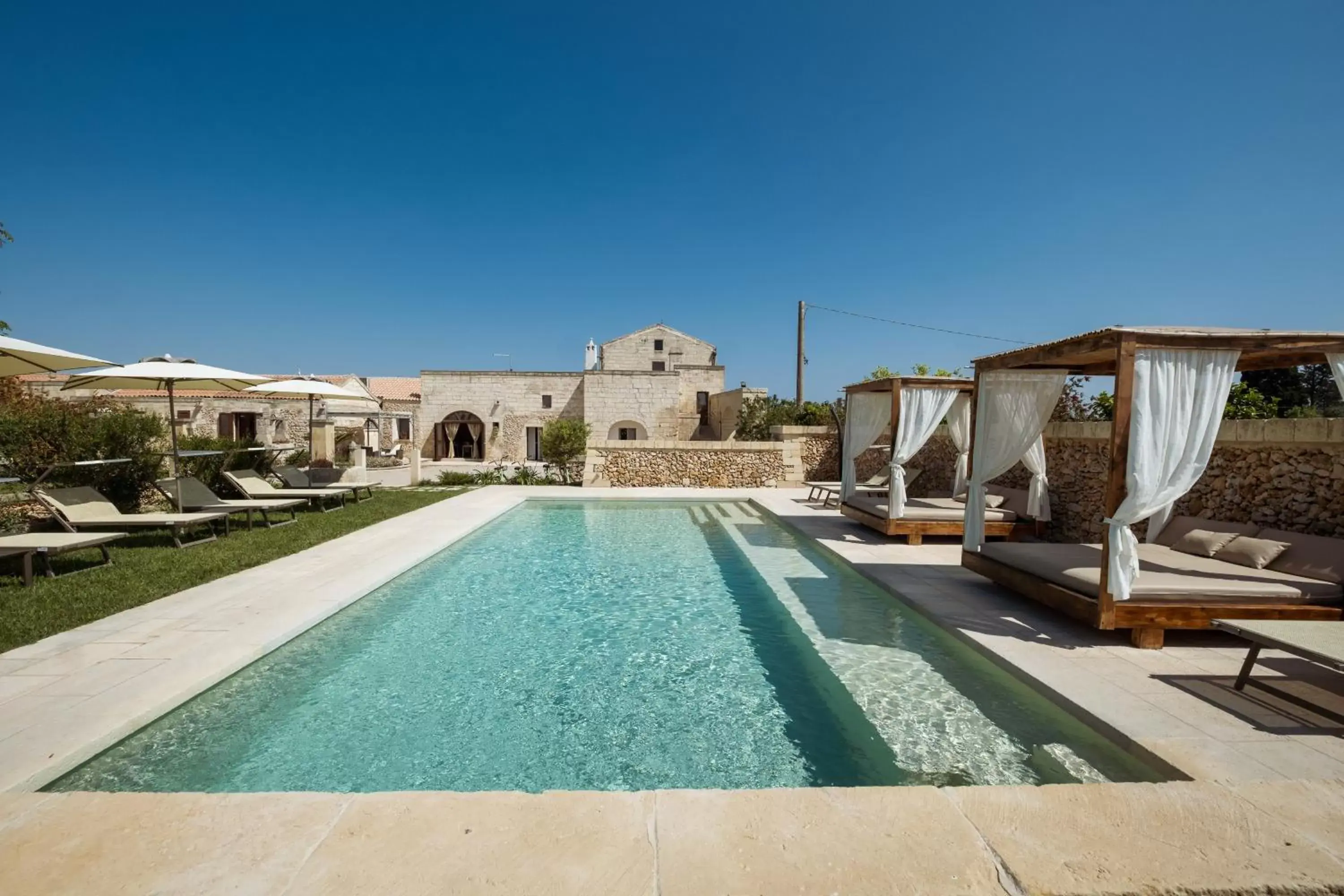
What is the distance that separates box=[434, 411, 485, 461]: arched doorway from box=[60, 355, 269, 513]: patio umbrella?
19636 millimetres

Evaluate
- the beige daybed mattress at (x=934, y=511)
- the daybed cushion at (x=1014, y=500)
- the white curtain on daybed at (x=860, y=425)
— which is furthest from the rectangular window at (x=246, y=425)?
the daybed cushion at (x=1014, y=500)

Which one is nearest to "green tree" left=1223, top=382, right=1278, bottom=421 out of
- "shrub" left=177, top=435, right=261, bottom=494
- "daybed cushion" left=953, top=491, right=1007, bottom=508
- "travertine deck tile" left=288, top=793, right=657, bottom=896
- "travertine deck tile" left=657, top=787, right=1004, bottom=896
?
"daybed cushion" left=953, top=491, right=1007, bottom=508

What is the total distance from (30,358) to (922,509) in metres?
9.78

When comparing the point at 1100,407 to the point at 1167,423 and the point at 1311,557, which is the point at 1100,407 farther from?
the point at 1167,423

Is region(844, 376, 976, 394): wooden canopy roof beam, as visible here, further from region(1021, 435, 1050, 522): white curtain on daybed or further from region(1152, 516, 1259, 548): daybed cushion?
region(1152, 516, 1259, 548): daybed cushion

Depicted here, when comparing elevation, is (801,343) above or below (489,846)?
above

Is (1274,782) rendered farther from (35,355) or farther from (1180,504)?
(35,355)

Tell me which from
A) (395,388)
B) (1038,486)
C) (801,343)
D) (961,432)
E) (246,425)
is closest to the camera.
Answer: (1038,486)

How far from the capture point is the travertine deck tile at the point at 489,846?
5.74 feet

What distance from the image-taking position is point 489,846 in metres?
1.92

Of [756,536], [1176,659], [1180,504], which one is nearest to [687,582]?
[756,536]

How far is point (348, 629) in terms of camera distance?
4438mm

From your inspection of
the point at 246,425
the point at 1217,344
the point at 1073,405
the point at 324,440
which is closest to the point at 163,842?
the point at 1217,344

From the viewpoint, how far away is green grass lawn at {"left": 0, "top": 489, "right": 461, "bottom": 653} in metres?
4.15
